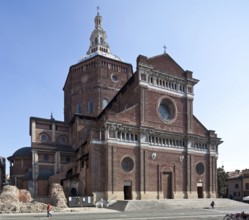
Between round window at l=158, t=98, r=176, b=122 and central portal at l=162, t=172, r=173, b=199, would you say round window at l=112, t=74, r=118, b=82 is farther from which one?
central portal at l=162, t=172, r=173, b=199

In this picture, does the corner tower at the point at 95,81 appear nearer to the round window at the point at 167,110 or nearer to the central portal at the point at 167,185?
the round window at the point at 167,110

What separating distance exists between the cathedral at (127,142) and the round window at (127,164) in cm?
10

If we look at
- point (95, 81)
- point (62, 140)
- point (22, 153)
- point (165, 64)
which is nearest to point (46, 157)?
point (62, 140)

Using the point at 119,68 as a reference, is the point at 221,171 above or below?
below

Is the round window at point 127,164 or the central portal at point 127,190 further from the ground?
the round window at point 127,164

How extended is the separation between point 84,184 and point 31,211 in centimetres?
1069

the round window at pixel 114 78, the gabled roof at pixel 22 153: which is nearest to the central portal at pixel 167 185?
the round window at pixel 114 78

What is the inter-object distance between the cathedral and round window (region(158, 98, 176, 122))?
0.06 metres

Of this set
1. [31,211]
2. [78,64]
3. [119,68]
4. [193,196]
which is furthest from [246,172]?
[31,211]

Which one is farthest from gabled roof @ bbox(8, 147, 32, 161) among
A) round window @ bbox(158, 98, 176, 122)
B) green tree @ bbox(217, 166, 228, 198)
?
green tree @ bbox(217, 166, 228, 198)

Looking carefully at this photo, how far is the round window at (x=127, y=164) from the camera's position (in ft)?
139

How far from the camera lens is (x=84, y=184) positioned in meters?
42.6

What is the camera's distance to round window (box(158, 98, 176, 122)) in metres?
48.4

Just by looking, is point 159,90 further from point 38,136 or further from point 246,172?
point 246,172
